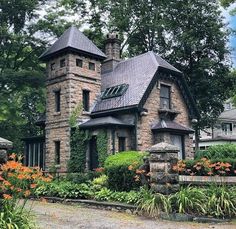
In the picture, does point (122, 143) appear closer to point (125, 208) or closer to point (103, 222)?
point (125, 208)

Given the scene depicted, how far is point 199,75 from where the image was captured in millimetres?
35281

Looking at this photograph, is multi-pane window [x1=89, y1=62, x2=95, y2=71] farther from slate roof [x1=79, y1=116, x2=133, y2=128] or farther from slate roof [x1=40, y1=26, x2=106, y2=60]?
slate roof [x1=79, y1=116, x2=133, y2=128]

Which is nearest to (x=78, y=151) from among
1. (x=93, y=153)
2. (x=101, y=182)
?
(x=93, y=153)

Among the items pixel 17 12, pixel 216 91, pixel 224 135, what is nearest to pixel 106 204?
pixel 17 12

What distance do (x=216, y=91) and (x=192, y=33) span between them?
19.7 ft

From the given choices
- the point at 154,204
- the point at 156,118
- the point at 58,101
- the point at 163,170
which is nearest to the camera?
the point at 154,204

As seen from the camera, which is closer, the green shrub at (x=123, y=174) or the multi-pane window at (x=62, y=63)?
the green shrub at (x=123, y=174)

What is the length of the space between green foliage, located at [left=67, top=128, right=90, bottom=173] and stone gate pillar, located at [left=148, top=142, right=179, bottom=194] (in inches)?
455

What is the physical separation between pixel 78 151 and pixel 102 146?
1969 mm

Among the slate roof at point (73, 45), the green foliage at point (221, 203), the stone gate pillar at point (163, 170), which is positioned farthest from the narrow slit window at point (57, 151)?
the green foliage at point (221, 203)

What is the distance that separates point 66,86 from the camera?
2378cm

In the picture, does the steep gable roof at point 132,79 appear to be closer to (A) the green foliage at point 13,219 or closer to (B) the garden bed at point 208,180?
(B) the garden bed at point 208,180

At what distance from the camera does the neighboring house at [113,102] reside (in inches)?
883

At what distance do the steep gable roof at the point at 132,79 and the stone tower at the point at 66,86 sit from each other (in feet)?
3.90
